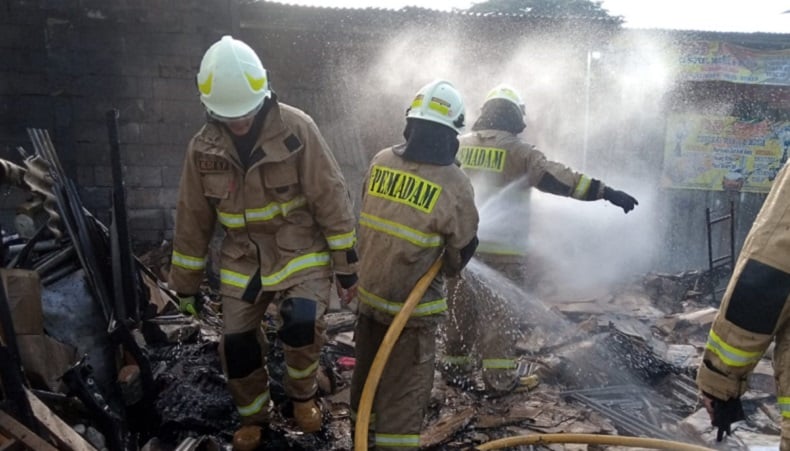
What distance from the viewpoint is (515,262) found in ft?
17.6

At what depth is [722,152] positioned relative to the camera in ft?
35.2

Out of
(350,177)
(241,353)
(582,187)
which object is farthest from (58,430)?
(350,177)

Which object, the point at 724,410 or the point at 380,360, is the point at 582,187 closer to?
the point at 380,360

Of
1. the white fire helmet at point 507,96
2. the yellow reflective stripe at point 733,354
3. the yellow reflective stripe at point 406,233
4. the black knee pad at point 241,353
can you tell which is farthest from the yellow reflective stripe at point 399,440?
the white fire helmet at point 507,96

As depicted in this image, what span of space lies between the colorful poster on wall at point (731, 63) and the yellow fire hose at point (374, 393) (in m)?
8.83

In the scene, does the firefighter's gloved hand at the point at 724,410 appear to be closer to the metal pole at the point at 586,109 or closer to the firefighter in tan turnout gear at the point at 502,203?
the firefighter in tan turnout gear at the point at 502,203

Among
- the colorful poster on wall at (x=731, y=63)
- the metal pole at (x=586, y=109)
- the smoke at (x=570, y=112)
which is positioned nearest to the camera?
the smoke at (x=570, y=112)

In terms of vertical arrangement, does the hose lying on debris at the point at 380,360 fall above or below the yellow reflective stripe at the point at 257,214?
below

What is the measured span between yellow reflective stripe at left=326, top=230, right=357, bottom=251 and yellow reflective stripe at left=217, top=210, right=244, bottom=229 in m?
0.50

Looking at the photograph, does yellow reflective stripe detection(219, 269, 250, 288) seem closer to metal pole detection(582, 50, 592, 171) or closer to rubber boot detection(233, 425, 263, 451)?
rubber boot detection(233, 425, 263, 451)

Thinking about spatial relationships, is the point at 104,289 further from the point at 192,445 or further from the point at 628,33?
the point at 628,33

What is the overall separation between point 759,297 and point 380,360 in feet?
5.68

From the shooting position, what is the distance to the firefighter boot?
3.56m

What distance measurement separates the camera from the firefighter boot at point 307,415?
3.56 m
